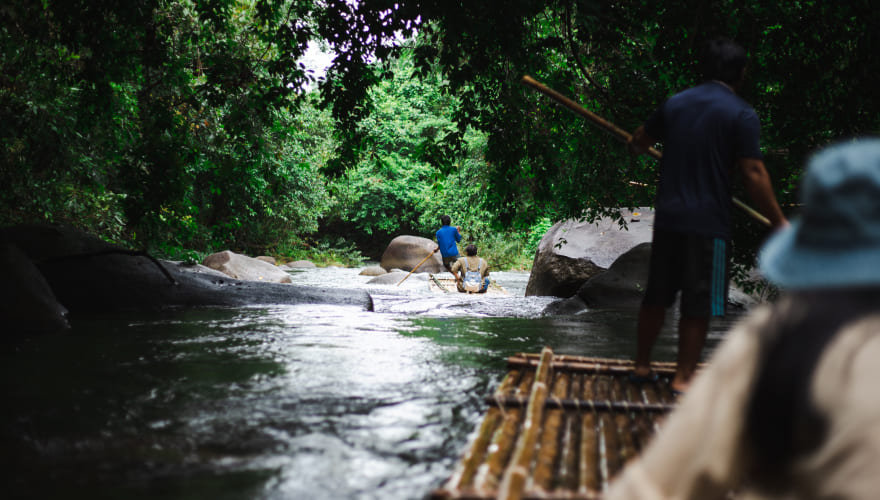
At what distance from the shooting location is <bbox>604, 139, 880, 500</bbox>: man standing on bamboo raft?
95 cm

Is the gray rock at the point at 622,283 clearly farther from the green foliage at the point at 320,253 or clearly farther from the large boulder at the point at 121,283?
the green foliage at the point at 320,253

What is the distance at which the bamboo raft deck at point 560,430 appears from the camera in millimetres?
1959

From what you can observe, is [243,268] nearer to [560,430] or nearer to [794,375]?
[560,430]

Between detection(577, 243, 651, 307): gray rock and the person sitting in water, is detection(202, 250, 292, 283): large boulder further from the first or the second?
detection(577, 243, 651, 307): gray rock

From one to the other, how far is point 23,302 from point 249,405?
355 centimetres

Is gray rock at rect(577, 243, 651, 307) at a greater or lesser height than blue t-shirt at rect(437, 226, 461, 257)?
lesser

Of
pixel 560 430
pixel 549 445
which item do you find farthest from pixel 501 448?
pixel 560 430

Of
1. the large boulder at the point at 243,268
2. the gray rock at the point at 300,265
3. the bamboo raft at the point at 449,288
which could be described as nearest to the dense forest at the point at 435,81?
the bamboo raft at the point at 449,288

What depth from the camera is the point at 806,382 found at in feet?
3.24

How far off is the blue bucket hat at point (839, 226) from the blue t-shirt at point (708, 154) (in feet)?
8.16

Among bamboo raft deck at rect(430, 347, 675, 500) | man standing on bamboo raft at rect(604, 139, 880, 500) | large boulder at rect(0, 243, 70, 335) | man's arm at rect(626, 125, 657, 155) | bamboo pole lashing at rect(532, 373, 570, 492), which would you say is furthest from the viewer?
large boulder at rect(0, 243, 70, 335)

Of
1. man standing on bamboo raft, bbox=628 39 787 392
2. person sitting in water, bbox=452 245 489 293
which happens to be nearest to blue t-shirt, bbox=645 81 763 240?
man standing on bamboo raft, bbox=628 39 787 392

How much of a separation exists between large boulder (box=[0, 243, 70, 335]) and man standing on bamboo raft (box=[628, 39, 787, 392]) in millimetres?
4996

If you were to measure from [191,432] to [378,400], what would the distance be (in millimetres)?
972
